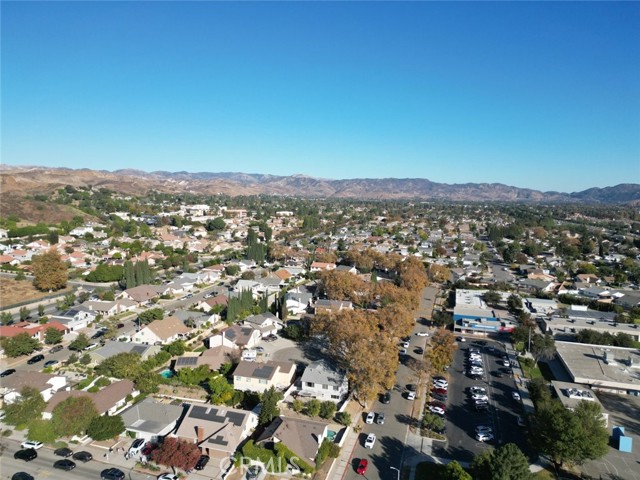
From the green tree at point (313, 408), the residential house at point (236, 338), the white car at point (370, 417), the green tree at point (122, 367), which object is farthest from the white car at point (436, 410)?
the green tree at point (122, 367)

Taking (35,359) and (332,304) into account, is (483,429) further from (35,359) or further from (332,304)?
(35,359)

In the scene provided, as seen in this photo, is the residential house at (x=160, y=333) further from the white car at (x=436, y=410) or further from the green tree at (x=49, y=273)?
the white car at (x=436, y=410)

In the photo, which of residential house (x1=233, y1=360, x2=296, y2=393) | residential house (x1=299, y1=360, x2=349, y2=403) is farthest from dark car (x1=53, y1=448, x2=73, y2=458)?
residential house (x1=299, y1=360, x2=349, y2=403)

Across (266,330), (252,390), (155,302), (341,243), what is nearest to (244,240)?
(341,243)

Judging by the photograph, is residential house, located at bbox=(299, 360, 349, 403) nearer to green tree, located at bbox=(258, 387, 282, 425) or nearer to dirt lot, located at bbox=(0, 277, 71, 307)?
green tree, located at bbox=(258, 387, 282, 425)

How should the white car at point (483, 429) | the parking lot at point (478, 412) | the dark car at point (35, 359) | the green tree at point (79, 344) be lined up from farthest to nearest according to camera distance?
the green tree at point (79, 344)
the dark car at point (35, 359)
the white car at point (483, 429)
the parking lot at point (478, 412)

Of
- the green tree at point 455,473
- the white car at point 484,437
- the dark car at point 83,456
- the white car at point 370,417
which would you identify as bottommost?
the dark car at point 83,456
